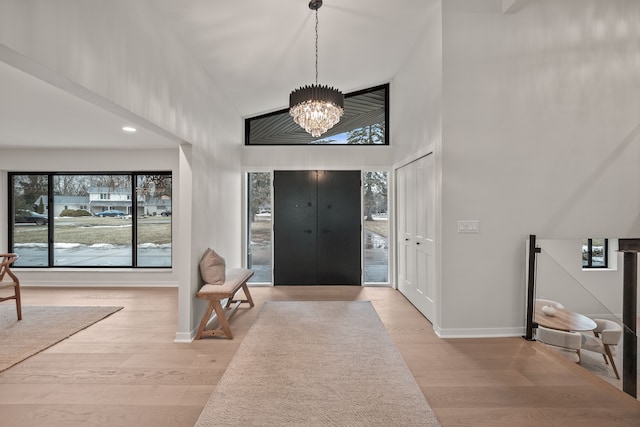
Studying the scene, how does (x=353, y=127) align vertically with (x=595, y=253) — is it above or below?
above

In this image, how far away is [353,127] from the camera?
551 cm

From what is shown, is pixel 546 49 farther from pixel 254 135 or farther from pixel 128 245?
pixel 128 245

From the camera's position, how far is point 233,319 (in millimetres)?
3791

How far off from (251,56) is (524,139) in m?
3.10

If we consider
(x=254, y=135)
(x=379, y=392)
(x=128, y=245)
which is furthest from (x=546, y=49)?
(x=128, y=245)

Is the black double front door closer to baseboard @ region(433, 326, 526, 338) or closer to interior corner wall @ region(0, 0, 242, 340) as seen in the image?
interior corner wall @ region(0, 0, 242, 340)

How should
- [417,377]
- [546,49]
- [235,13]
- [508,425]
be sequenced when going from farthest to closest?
[546,49] → [235,13] → [417,377] → [508,425]

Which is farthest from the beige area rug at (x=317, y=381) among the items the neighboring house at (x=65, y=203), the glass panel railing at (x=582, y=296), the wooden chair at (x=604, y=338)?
the neighboring house at (x=65, y=203)

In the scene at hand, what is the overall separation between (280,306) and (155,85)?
3.02 meters

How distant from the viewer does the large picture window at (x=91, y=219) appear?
563 centimetres

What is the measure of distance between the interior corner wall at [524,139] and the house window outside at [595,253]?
103mm

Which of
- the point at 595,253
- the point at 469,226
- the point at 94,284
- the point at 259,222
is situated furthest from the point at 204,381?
the point at 94,284

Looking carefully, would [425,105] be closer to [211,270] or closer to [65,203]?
[211,270]

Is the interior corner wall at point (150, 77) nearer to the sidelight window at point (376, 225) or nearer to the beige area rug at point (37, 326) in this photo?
the beige area rug at point (37, 326)
